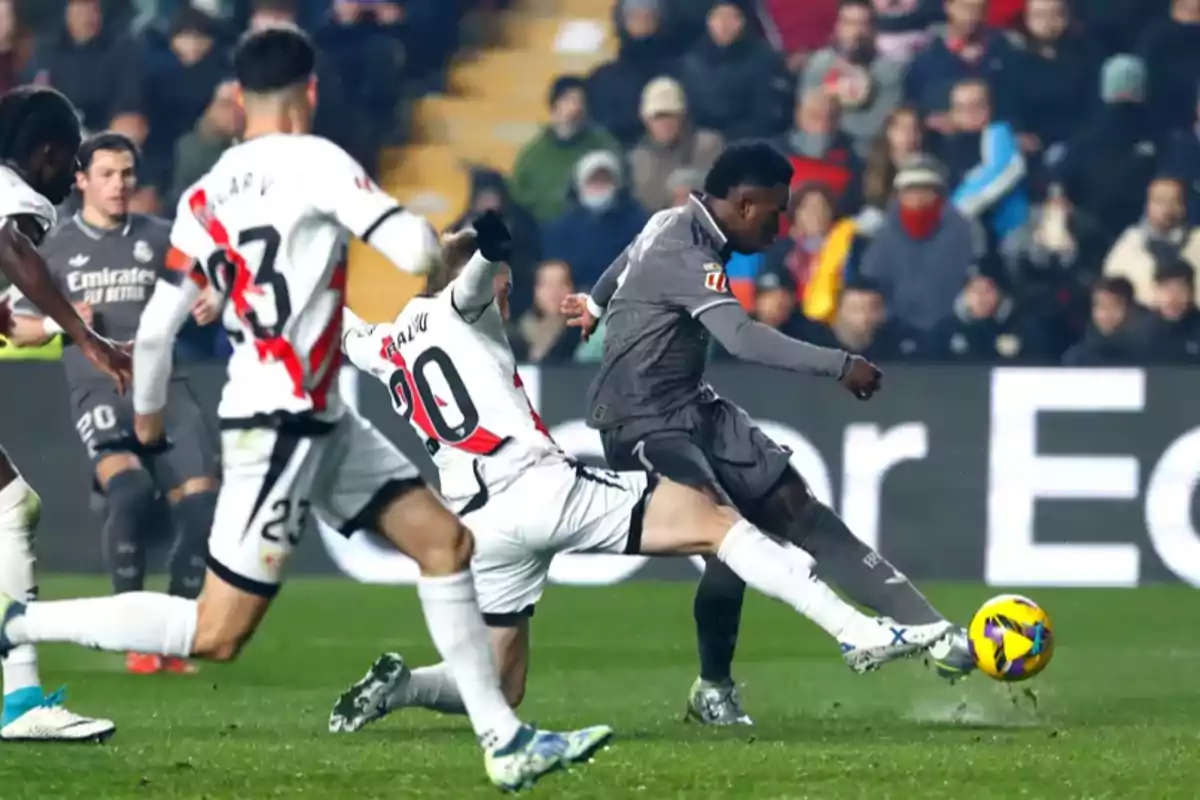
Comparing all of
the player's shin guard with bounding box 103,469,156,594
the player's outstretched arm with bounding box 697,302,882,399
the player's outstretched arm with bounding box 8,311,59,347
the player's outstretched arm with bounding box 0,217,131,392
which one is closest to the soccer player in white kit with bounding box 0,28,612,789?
the player's outstretched arm with bounding box 0,217,131,392

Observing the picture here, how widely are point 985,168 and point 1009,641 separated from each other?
789 centimetres

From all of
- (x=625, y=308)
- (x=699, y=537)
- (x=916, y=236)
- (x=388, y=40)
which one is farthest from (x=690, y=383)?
(x=388, y=40)

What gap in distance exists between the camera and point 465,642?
640 cm

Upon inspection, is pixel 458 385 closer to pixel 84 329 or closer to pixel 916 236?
pixel 84 329

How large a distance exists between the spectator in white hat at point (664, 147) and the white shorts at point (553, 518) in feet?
26.7

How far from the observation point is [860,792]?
21.0 feet

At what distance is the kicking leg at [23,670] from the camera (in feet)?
24.8

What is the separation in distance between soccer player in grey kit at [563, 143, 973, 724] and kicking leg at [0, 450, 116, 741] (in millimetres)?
2020

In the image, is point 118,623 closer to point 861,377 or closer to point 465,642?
point 465,642

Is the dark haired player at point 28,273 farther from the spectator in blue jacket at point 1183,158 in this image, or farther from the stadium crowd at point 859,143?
the spectator in blue jacket at point 1183,158

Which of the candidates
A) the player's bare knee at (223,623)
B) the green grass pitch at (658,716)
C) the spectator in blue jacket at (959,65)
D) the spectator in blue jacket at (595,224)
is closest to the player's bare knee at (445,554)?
the player's bare knee at (223,623)

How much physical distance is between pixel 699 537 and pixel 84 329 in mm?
2000

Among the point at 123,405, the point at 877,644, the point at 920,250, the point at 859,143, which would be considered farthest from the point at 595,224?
the point at 877,644

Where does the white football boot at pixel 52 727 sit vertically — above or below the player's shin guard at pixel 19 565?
below
